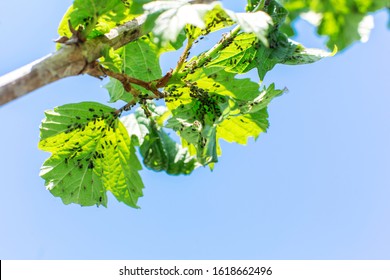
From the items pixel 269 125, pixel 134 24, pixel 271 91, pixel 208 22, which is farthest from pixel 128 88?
pixel 269 125

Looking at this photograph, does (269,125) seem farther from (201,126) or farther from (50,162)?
(50,162)

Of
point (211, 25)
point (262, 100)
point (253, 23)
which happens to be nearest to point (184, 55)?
point (211, 25)

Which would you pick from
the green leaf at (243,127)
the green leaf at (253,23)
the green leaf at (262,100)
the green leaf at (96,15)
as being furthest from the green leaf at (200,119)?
the green leaf at (253,23)

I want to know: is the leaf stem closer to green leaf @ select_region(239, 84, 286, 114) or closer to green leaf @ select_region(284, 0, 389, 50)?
green leaf @ select_region(239, 84, 286, 114)

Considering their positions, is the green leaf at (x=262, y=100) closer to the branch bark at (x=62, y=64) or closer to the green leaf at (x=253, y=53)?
the green leaf at (x=253, y=53)

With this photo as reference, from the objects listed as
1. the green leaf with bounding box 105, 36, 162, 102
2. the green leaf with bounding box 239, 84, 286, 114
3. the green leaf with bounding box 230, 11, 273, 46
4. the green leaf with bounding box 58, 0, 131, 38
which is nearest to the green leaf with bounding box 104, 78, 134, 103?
the green leaf with bounding box 105, 36, 162, 102

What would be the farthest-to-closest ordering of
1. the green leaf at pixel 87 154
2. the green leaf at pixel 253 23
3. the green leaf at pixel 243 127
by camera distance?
the green leaf at pixel 243 127 → the green leaf at pixel 87 154 → the green leaf at pixel 253 23
